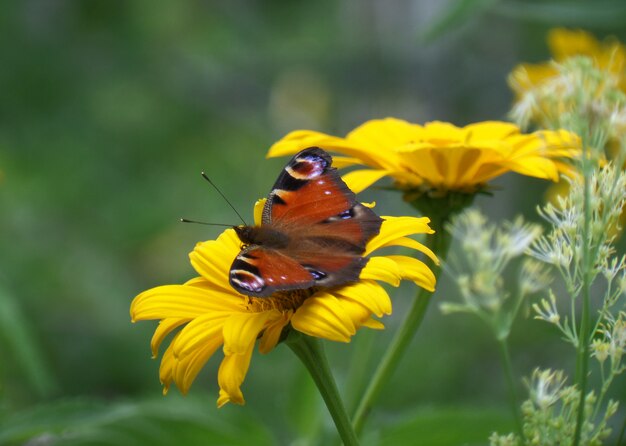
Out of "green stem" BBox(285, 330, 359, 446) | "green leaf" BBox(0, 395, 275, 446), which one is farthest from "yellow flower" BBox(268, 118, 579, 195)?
"green leaf" BBox(0, 395, 275, 446)

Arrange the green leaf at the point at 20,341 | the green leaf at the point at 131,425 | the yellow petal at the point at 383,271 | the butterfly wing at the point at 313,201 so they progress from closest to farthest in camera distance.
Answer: the yellow petal at the point at 383,271, the butterfly wing at the point at 313,201, the green leaf at the point at 131,425, the green leaf at the point at 20,341

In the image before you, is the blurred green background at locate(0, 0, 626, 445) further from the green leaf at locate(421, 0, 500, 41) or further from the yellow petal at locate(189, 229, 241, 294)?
the yellow petal at locate(189, 229, 241, 294)

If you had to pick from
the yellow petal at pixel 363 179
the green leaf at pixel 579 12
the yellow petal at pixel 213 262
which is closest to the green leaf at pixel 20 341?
the yellow petal at pixel 213 262

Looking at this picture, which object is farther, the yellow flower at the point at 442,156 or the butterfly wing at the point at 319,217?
the yellow flower at the point at 442,156

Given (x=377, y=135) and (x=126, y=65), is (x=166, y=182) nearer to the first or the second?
(x=126, y=65)

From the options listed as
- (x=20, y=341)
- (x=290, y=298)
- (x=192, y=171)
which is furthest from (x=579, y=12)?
(x=192, y=171)

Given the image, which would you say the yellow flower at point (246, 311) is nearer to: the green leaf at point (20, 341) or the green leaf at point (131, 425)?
the green leaf at point (131, 425)

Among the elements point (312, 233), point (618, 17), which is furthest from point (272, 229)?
point (618, 17)

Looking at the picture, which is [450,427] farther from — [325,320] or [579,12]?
[579,12]
